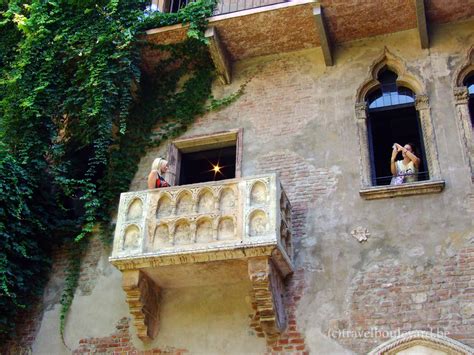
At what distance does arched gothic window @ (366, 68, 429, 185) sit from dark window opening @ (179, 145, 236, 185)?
2.32 metres

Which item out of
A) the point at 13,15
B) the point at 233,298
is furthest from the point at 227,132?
the point at 13,15

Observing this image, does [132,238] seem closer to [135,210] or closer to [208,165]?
[135,210]

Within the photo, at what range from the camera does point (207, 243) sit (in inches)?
312

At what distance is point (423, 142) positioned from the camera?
902 cm

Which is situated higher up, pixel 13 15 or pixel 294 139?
pixel 13 15

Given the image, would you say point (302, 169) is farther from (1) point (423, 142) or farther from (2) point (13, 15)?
(2) point (13, 15)

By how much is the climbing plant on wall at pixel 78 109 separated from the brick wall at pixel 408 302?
4.05 m

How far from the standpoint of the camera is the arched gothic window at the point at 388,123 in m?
9.31

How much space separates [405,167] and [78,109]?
5213 mm

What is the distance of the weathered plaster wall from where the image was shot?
25.7 feet

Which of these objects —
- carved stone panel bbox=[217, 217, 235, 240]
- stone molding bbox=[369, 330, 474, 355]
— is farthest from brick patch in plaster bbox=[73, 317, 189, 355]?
stone molding bbox=[369, 330, 474, 355]

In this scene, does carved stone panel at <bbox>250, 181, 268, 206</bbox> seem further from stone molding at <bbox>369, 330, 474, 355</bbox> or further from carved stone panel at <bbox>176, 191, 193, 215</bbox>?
stone molding at <bbox>369, 330, 474, 355</bbox>

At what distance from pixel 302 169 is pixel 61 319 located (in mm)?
4135

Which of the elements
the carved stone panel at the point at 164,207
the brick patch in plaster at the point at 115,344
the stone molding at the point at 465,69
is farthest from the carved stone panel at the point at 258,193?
the stone molding at the point at 465,69
